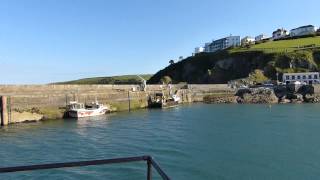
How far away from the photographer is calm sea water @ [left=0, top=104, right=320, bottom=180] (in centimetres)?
2328

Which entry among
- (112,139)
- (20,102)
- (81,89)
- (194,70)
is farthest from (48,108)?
(194,70)

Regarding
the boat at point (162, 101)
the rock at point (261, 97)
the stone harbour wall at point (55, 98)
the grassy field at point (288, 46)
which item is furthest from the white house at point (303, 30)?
the stone harbour wall at point (55, 98)

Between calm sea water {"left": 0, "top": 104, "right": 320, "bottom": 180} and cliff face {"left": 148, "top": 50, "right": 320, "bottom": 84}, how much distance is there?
7396 centimetres

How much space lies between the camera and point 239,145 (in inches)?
1284

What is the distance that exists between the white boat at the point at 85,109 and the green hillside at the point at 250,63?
64.6 meters

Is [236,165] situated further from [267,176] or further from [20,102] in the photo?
[20,102]

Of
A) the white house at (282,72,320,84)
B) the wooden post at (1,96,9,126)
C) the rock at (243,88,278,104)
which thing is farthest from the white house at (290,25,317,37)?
the wooden post at (1,96,9,126)

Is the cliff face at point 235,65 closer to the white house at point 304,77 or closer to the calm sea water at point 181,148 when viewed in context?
the white house at point 304,77

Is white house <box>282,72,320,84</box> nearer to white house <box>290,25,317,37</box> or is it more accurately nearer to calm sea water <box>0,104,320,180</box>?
calm sea water <box>0,104,320,180</box>

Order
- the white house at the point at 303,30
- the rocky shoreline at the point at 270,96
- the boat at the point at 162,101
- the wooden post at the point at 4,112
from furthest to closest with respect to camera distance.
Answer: the white house at the point at 303,30, the rocky shoreline at the point at 270,96, the boat at the point at 162,101, the wooden post at the point at 4,112

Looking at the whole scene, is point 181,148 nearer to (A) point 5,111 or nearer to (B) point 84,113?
(A) point 5,111

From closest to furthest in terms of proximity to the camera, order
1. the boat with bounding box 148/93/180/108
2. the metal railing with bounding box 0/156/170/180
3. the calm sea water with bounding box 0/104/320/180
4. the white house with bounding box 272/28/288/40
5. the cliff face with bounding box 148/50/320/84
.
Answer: the metal railing with bounding box 0/156/170/180 < the calm sea water with bounding box 0/104/320/180 < the boat with bounding box 148/93/180/108 < the cliff face with bounding box 148/50/320/84 < the white house with bounding box 272/28/288/40

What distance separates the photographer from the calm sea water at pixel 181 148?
917 inches

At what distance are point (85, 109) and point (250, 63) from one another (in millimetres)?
80154
